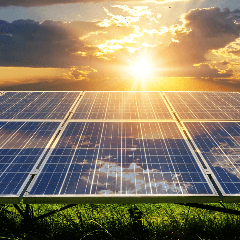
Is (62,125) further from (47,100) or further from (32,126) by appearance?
(47,100)

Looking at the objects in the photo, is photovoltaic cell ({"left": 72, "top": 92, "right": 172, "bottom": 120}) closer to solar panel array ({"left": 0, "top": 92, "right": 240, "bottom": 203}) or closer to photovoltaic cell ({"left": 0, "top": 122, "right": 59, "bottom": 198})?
solar panel array ({"left": 0, "top": 92, "right": 240, "bottom": 203})

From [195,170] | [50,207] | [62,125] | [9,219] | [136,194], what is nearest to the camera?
[136,194]

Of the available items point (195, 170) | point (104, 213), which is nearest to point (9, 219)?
point (104, 213)

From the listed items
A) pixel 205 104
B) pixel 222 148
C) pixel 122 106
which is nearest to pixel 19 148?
pixel 122 106

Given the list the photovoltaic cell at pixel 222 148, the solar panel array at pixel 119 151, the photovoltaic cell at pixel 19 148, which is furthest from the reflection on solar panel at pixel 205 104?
the photovoltaic cell at pixel 19 148

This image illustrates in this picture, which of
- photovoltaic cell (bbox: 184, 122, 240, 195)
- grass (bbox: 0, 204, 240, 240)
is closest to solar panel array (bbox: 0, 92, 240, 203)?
photovoltaic cell (bbox: 184, 122, 240, 195)

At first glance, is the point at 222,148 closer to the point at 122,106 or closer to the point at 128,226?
the point at 128,226

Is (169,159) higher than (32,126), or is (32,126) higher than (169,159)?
(32,126)
